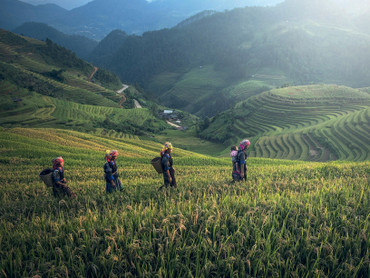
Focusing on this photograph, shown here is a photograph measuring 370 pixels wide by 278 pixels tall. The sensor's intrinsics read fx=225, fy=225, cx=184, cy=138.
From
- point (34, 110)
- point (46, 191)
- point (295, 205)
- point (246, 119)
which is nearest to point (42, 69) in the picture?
point (34, 110)

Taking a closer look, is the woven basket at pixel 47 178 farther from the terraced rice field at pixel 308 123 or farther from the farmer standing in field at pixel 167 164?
the terraced rice field at pixel 308 123

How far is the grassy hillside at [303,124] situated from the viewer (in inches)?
2362

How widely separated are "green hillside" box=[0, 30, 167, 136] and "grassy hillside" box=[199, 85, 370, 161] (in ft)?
113

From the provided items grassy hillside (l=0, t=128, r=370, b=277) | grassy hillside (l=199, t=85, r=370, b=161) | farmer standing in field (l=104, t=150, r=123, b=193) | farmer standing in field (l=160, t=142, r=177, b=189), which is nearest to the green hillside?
grassy hillside (l=199, t=85, r=370, b=161)

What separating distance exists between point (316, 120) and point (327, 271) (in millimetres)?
93094

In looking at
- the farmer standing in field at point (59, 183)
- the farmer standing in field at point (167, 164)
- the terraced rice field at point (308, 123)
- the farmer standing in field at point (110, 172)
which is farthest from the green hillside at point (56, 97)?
the farmer standing in field at point (167, 164)

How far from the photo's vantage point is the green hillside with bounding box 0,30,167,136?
65688mm

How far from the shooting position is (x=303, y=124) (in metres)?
83.6

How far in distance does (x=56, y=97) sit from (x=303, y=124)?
102114mm

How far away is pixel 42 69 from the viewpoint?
131 metres

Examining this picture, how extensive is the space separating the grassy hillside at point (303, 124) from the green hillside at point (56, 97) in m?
34.3

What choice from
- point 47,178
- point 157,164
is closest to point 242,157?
point 157,164

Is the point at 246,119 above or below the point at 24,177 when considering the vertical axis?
above

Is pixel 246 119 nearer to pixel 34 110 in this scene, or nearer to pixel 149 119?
pixel 149 119
